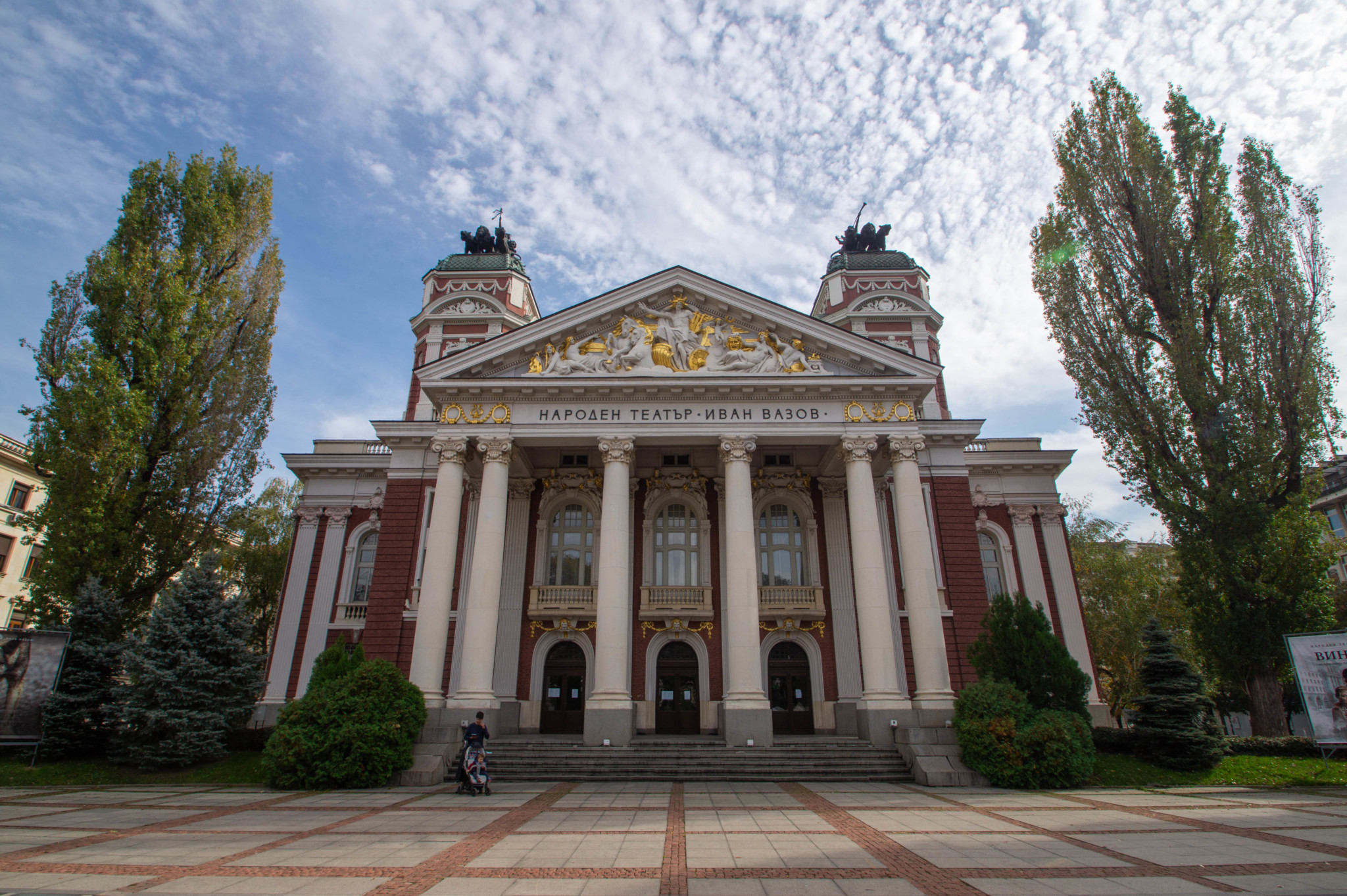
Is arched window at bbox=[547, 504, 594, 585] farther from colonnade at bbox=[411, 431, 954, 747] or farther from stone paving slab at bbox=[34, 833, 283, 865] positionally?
stone paving slab at bbox=[34, 833, 283, 865]

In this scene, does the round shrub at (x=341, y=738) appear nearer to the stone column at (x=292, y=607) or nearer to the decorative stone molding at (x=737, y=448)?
the stone column at (x=292, y=607)

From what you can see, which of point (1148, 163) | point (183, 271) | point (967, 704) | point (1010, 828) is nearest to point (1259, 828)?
point (1010, 828)

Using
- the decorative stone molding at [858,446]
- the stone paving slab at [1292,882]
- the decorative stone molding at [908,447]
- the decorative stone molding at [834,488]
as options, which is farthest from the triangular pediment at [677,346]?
the stone paving slab at [1292,882]

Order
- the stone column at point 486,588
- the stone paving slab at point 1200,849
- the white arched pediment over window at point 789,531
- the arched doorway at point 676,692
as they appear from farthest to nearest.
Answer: the white arched pediment over window at point 789,531 → the arched doorway at point 676,692 → the stone column at point 486,588 → the stone paving slab at point 1200,849

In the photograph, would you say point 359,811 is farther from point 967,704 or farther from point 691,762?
point 967,704

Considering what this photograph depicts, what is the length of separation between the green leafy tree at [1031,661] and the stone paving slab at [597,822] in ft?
32.2

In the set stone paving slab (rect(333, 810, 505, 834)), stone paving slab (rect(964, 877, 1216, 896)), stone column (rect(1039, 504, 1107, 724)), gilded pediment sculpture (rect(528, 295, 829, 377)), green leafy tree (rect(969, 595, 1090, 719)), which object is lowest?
stone paving slab (rect(333, 810, 505, 834))

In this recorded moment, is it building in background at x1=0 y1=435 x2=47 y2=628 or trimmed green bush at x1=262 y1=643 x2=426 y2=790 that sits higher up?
building in background at x1=0 y1=435 x2=47 y2=628

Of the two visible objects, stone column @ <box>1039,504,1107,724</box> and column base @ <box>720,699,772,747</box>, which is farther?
stone column @ <box>1039,504,1107,724</box>

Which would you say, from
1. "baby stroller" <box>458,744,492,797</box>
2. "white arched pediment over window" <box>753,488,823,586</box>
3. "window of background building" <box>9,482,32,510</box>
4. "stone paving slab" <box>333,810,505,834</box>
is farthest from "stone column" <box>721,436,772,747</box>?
"window of background building" <box>9,482,32,510</box>

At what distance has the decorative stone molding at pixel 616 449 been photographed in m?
20.8

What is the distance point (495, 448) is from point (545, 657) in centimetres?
805

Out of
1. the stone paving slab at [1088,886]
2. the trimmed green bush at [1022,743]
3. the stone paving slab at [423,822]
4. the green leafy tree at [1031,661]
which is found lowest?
the stone paving slab at [423,822]

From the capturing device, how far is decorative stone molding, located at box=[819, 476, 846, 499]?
82.3 ft
